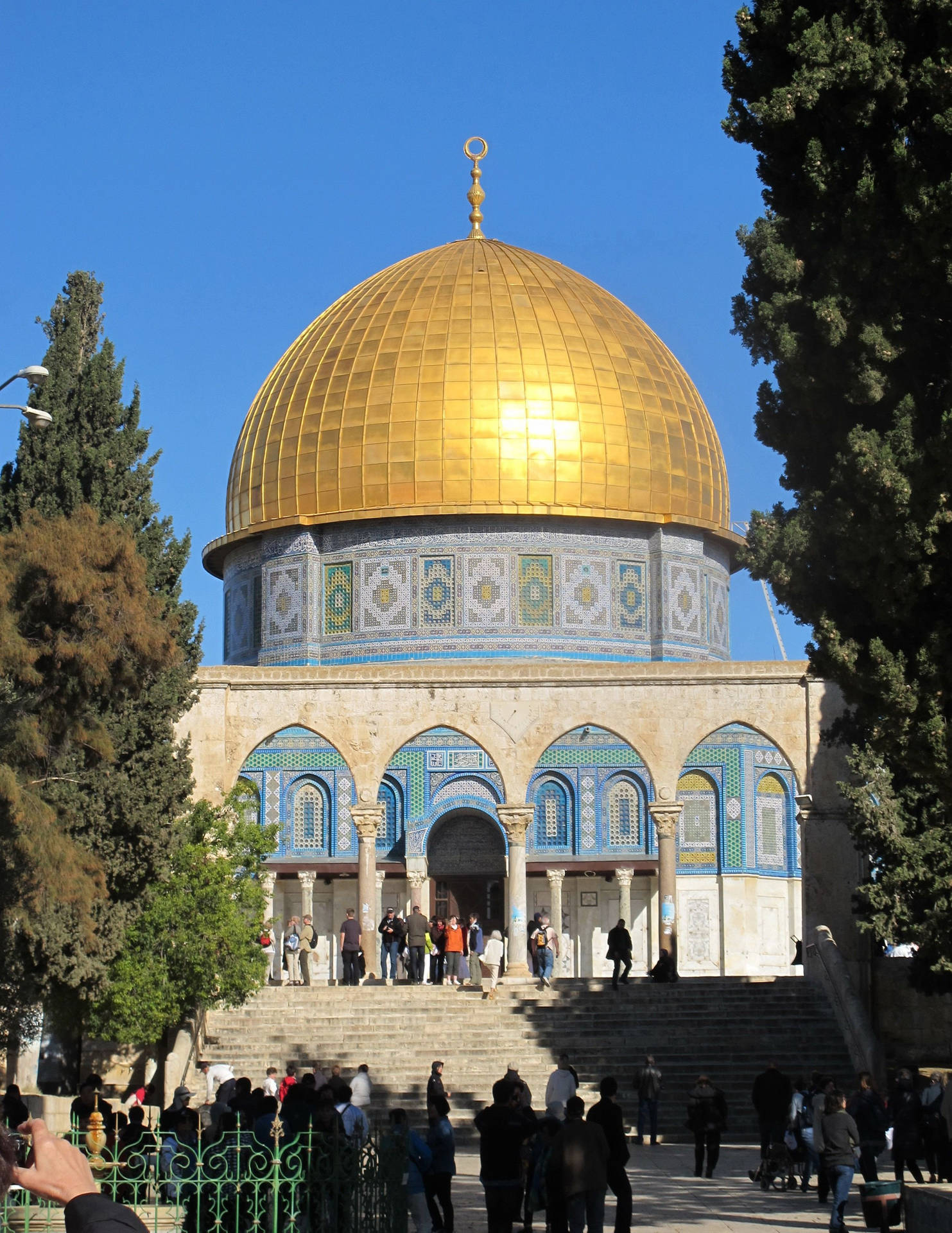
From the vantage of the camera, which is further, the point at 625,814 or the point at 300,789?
the point at 300,789

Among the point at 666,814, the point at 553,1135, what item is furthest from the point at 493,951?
the point at 553,1135

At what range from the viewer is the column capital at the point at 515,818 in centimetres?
2212

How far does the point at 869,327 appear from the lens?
390 inches

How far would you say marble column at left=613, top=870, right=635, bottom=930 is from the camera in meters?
29.4

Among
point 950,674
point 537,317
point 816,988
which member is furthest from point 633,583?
point 950,674

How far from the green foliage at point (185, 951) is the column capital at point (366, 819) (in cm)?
372

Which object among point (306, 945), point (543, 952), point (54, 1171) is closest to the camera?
point (54, 1171)

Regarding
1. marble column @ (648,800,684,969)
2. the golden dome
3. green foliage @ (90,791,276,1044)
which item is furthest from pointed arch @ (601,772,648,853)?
green foliage @ (90,791,276,1044)

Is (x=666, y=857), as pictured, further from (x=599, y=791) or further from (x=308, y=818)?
(x=308, y=818)

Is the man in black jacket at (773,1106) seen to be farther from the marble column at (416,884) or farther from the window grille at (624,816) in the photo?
the window grille at (624,816)

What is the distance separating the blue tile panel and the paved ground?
49.2 ft

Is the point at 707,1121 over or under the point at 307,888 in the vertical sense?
under

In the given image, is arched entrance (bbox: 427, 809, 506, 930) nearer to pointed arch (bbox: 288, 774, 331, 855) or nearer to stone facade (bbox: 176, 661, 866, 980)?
stone facade (bbox: 176, 661, 866, 980)

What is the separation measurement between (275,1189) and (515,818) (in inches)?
565
